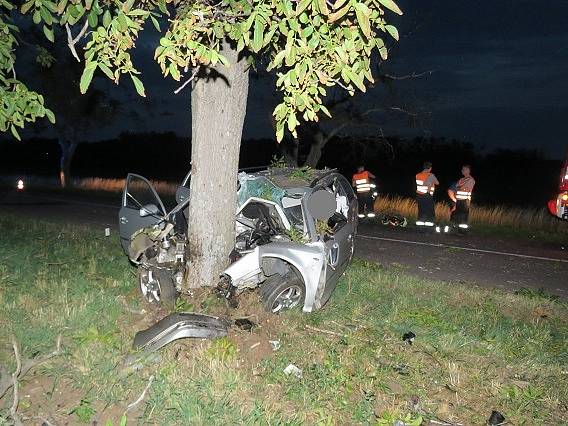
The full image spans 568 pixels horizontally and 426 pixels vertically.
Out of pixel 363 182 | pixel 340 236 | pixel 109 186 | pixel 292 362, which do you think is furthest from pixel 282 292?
pixel 109 186

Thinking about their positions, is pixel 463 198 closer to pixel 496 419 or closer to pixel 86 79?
pixel 496 419

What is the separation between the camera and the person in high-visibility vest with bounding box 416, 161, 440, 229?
13914 millimetres

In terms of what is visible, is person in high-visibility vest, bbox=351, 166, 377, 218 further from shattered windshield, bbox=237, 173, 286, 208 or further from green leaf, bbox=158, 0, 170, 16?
green leaf, bbox=158, 0, 170, 16

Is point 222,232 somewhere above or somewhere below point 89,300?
above

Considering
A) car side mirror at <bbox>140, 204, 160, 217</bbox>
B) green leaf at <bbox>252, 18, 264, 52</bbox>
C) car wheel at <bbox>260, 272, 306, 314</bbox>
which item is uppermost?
green leaf at <bbox>252, 18, 264, 52</bbox>

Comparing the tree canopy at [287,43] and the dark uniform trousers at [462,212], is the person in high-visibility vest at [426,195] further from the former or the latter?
the tree canopy at [287,43]

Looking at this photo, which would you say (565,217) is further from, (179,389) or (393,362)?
(179,389)

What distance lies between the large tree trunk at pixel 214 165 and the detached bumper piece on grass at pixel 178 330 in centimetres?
99

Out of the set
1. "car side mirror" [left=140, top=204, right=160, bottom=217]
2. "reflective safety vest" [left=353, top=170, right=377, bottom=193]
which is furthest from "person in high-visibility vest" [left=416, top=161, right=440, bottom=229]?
"car side mirror" [left=140, top=204, right=160, bottom=217]

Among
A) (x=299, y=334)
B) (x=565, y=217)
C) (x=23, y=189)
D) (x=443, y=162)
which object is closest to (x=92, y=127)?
(x=23, y=189)

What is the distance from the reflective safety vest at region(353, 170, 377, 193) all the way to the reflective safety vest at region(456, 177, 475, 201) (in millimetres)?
2486

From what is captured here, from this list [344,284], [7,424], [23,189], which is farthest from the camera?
[23,189]

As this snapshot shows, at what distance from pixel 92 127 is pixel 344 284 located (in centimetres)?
2471

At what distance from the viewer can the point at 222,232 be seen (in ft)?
20.7
